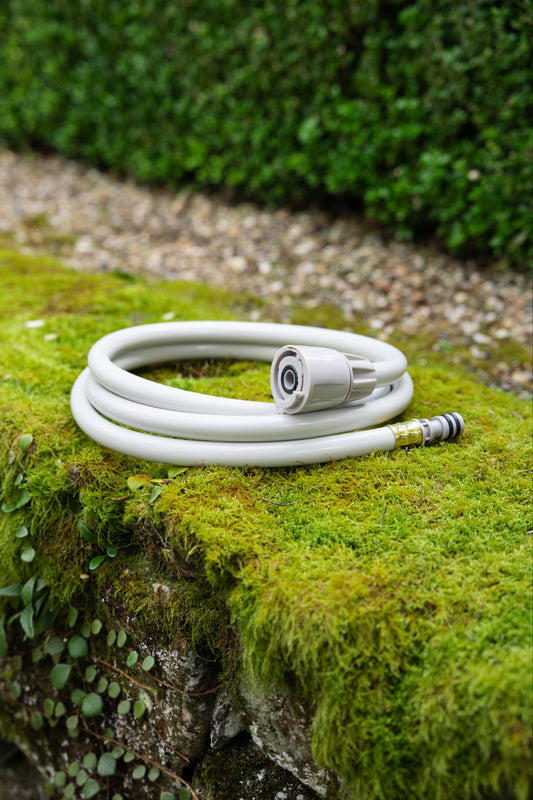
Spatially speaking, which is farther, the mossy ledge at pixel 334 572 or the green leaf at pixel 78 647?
the green leaf at pixel 78 647

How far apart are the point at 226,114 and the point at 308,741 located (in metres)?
5.08

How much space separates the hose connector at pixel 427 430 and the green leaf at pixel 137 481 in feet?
3.01

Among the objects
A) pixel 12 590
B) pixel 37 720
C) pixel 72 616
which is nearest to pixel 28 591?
pixel 12 590

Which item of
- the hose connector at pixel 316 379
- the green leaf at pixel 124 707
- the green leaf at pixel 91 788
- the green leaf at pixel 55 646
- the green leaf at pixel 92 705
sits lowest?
the green leaf at pixel 91 788

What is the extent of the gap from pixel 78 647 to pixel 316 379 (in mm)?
1405

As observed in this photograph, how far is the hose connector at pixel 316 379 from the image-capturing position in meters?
2.09

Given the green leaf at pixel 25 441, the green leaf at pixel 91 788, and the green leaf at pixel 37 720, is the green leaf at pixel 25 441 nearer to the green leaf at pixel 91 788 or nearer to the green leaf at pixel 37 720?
the green leaf at pixel 37 720

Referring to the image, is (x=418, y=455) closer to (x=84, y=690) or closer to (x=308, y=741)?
(x=308, y=741)

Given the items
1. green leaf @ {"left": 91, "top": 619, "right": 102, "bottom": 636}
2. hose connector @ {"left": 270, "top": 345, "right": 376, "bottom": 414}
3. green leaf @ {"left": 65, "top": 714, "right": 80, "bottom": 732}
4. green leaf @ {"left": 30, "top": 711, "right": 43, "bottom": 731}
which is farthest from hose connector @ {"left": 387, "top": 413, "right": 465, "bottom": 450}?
green leaf @ {"left": 30, "top": 711, "right": 43, "bottom": 731}

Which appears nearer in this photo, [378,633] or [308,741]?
[378,633]

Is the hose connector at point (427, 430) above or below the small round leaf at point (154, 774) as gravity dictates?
above

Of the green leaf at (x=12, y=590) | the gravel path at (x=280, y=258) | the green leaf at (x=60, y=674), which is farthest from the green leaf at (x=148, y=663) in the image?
the gravel path at (x=280, y=258)

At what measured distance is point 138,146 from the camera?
6.48m

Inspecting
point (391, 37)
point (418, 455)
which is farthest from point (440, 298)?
point (418, 455)
